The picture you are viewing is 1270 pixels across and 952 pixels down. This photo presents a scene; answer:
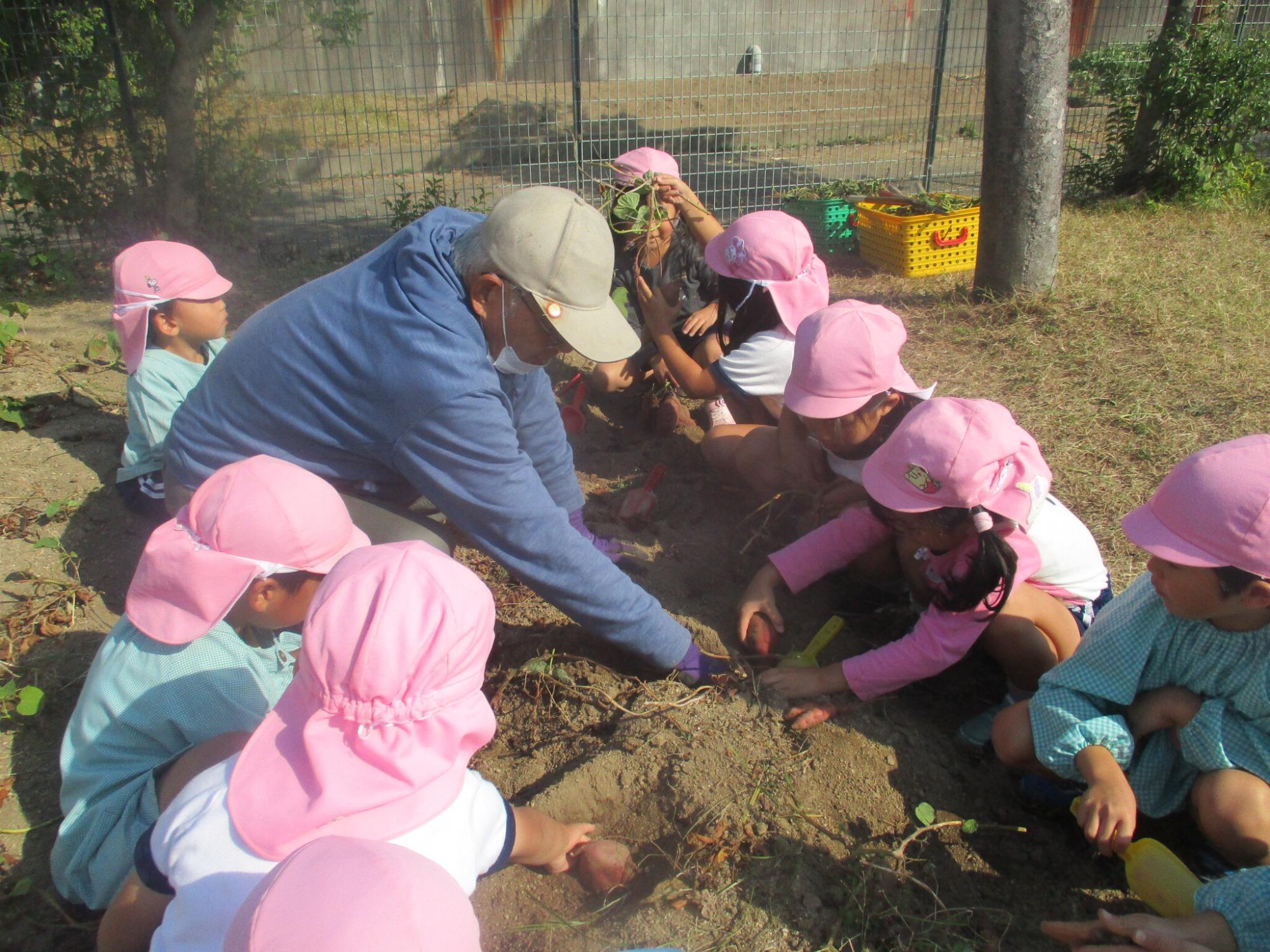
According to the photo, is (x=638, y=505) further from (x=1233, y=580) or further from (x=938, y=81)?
(x=938, y=81)

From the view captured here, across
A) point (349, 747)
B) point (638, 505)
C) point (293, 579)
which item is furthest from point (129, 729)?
point (638, 505)

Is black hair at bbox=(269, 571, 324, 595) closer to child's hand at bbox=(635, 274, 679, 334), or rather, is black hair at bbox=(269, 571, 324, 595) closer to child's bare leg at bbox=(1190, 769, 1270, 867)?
child's bare leg at bbox=(1190, 769, 1270, 867)

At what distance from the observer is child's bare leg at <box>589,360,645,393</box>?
445 centimetres

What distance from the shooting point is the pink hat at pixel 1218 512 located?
5.75 feet

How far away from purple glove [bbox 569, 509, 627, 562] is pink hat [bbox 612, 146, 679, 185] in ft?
5.49

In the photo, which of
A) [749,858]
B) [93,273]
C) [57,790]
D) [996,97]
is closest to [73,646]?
[57,790]

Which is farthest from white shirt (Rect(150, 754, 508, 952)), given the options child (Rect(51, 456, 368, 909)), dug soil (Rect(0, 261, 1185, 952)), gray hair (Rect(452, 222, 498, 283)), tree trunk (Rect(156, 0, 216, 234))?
tree trunk (Rect(156, 0, 216, 234))

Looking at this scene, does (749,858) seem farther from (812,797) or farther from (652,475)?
(652,475)

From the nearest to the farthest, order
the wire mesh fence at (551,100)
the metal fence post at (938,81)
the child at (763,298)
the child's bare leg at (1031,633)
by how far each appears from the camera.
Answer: the child's bare leg at (1031,633), the child at (763,298), the wire mesh fence at (551,100), the metal fence post at (938,81)

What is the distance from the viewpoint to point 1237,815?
1927 mm

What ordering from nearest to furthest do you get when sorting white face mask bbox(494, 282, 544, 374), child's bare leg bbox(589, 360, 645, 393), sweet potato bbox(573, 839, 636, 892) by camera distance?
1. sweet potato bbox(573, 839, 636, 892)
2. white face mask bbox(494, 282, 544, 374)
3. child's bare leg bbox(589, 360, 645, 393)

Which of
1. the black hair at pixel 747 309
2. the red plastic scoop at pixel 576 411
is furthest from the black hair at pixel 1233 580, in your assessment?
the red plastic scoop at pixel 576 411

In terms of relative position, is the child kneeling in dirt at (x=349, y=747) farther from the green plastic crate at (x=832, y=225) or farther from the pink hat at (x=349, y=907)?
the green plastic crate at (x=832, y=225)

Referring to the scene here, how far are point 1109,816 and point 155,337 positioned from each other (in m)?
3.37
